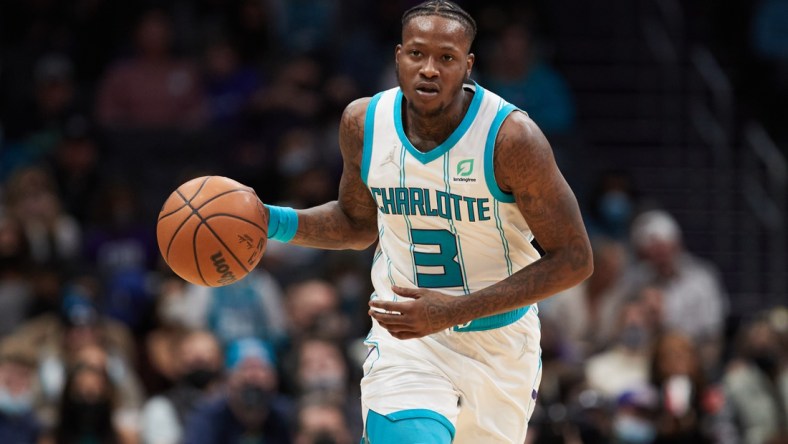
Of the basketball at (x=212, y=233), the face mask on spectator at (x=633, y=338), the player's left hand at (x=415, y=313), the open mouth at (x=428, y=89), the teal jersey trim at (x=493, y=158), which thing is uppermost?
the open mouth at (x=428, y=89)

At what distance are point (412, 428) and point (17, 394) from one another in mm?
5664

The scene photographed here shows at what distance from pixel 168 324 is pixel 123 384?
0.87 meters

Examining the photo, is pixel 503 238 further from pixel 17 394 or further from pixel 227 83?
pixel 227 83

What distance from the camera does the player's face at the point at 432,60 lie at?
19.2ft

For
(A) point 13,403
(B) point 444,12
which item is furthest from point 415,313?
(A) point 13,403

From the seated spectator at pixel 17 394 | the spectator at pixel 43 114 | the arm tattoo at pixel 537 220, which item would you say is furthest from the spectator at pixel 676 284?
the arm tattoo at pixel 537 220

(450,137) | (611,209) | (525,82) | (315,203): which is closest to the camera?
(450,137)

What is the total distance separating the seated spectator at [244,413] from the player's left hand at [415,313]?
457cm

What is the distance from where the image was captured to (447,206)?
611 centimetres

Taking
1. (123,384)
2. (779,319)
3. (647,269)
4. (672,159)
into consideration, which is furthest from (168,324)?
(672,159)

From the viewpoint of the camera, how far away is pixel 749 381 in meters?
11.8

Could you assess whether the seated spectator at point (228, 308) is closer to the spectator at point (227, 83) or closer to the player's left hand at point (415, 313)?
the spectator at point (227, 83)

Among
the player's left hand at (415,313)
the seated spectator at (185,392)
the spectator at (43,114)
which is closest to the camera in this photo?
the player's left hand at (415,313)

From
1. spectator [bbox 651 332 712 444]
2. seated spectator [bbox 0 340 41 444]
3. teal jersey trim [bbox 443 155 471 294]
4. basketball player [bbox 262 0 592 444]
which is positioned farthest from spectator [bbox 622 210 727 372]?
teal jersey trim [bbox 443 155 471 294]
